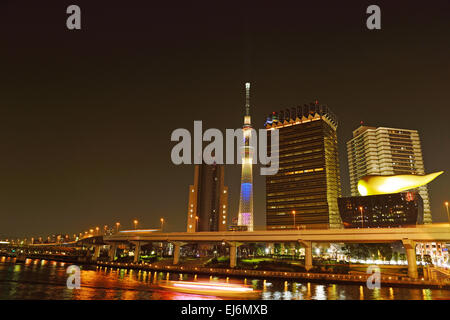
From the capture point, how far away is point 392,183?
7200cm

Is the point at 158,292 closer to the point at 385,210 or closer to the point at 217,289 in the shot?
the point at 217,289

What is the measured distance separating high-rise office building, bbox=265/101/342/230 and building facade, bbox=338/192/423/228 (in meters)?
27.5

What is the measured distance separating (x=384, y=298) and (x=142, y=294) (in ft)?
98.1

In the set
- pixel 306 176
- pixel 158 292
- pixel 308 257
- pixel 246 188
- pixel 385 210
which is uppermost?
pixel 306 176

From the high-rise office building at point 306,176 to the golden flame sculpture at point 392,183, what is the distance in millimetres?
80569

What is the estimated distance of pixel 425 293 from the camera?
44781 mm

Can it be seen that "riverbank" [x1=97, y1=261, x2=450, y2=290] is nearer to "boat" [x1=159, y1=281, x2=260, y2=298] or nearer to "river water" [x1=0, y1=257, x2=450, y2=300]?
"river water" [x1=0, y1=257, x2=450, y2=300]

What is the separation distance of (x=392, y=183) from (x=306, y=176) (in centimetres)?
9795

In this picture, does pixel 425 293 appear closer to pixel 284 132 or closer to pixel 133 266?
pixel 133 266

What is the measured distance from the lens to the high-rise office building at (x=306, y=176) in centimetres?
16300

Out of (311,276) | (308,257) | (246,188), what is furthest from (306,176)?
(311,276)

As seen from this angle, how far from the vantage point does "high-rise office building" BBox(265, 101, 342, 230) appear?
163m

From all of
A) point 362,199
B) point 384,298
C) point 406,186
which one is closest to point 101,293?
point 384,298
